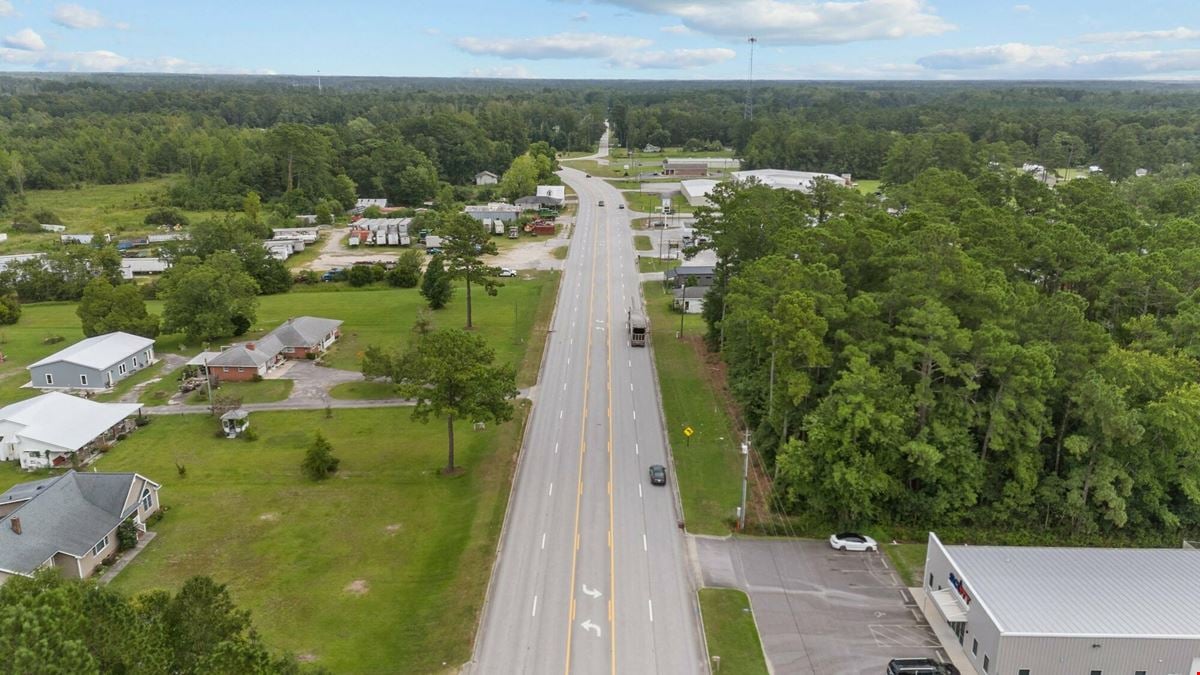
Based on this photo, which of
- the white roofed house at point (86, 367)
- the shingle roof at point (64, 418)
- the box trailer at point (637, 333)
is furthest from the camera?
the box trailer at point (637, 333)

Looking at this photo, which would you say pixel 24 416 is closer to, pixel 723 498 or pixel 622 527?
Answer: pixel 622 527

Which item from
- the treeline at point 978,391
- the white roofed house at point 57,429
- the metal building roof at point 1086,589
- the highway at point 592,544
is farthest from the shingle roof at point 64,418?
the metal building roof at point 1086,589

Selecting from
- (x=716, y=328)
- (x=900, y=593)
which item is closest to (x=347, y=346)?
(x=716, y=328)

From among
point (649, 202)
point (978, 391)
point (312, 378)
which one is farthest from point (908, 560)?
point (649, 202)

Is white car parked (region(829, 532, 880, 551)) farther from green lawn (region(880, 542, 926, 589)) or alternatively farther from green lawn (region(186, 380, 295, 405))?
green lawn (region(186, 380, 295, 405))

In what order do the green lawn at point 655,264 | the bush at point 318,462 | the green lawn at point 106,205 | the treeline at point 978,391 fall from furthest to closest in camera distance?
the green lawn at point 106,205 < the green lawn at point 655,264 < the bush at point 318,462 < the treeline at point 978,391

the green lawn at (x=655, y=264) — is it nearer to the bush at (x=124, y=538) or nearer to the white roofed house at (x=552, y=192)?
the white roofed house at (x=552, y=192)
